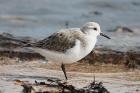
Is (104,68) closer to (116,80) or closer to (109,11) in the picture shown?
(116,80)

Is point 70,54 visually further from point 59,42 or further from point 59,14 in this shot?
point 59,14

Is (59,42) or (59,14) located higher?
(59,14)

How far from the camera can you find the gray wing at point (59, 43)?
8.53 m

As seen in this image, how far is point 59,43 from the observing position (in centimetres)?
861

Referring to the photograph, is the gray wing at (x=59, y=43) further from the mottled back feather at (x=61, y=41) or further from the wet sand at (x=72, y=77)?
the wet sand at (x=72, y=77)

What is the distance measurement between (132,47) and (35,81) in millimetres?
4407

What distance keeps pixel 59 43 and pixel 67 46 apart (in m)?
0.17

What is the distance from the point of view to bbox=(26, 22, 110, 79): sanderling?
8.45m

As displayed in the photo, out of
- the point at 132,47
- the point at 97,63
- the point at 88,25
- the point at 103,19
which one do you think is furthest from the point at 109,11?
the point at 88,25

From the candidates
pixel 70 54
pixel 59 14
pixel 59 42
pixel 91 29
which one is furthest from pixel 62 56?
pixel 59 14

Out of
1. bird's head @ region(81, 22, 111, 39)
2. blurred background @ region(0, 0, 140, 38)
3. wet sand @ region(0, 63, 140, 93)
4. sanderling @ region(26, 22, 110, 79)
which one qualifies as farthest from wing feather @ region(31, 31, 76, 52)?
blurred background @ region(0, 0, 140, 38)

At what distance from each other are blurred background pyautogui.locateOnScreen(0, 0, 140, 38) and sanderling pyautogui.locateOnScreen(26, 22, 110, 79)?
4.44 metres

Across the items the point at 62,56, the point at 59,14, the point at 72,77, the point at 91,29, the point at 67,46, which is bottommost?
the point at 72,77

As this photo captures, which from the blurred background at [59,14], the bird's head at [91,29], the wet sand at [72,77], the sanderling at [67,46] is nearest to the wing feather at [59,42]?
the sanderling at [67,46]
